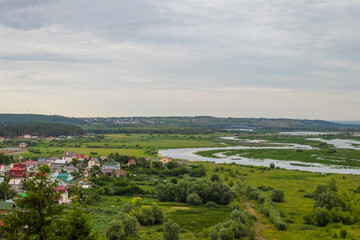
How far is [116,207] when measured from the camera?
123 feet

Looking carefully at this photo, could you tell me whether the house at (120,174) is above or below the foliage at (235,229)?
below

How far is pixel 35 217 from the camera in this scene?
12.0 meters

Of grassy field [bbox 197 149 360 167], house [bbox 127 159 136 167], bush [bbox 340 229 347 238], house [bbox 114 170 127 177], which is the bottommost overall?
house [bbox 114 170 127 177]

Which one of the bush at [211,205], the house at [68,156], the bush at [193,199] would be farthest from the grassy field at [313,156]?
the bush at [193,199]

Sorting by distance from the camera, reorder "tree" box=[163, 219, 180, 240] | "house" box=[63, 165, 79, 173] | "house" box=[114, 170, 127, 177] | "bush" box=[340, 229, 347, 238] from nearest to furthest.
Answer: "tree" box=[163, 219, 180, 240]
"bush" box=[340, 229, 347, 238]
"house" box=[63, 165, 79, 173]
"house" box=[114, 170, 127, 177]

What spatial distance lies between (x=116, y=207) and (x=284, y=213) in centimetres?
1863

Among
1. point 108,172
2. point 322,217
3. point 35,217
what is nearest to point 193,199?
point 322,217

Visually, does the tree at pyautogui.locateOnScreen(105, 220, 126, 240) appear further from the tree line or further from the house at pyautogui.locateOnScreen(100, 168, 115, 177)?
the tree line

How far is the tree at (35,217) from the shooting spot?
38.8 feet

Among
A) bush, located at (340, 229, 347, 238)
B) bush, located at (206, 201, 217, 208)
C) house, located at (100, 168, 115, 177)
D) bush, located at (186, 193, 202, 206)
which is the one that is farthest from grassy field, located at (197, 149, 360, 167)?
bush, located at (340, 229, 347, 238)

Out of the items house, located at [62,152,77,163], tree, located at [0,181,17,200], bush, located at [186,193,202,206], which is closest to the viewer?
tree, located at [0,181,17,200]

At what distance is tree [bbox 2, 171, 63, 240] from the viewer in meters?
11.8

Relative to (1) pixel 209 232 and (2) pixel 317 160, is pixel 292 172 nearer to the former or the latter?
(2) pixel 317 160

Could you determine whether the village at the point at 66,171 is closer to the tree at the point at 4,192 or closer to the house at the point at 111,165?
the house at the point at 111,165
